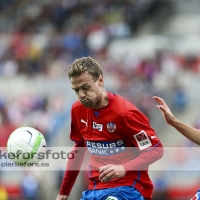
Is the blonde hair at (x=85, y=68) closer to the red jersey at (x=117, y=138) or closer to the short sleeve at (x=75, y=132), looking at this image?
the red jersey at (x=117, y=138)

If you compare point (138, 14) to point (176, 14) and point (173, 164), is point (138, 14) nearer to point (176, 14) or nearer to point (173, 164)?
point (176, 14)

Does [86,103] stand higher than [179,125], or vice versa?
[86,103]

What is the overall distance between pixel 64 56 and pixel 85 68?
13.4m

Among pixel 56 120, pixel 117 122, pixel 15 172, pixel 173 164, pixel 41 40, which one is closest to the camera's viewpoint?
pixel 117 122

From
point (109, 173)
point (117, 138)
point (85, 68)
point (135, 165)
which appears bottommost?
point (109, 173)

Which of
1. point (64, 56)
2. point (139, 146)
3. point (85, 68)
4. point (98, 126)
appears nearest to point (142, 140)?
point (139, 146)

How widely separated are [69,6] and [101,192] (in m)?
17.6

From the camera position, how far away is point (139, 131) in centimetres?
539

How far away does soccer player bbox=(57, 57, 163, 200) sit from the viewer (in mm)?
5391

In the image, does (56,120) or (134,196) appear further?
(56,120)

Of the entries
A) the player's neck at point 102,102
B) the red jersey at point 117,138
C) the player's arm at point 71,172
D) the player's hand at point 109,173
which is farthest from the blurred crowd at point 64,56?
the player's hand at point 109,173

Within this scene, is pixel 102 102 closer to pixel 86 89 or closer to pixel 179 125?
pixel 86 89

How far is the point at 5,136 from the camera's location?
47.6 ft

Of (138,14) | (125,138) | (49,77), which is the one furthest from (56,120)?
(125,138)
